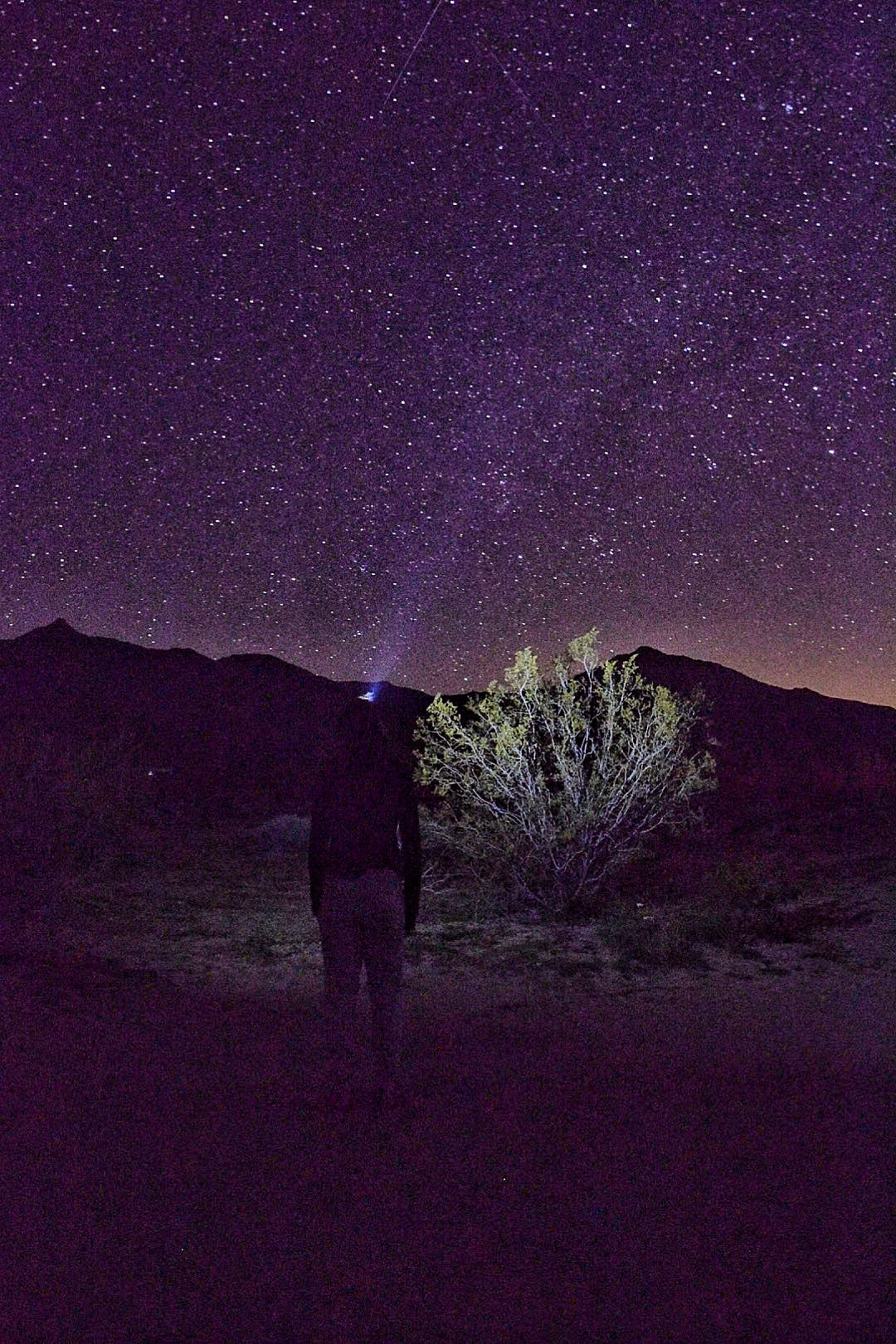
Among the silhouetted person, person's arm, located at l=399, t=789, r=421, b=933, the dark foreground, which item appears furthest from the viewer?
person's arm, located at l=399, t=789, r=421, b=933

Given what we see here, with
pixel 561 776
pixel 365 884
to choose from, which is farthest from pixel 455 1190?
pixel 561 776

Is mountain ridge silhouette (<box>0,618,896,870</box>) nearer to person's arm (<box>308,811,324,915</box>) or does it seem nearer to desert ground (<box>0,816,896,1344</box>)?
desert ground (<box>0,816,896,1344</box>)

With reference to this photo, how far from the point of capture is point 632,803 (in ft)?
43.0

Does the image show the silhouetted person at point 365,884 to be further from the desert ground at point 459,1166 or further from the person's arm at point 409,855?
the desert ground at point 459,1166

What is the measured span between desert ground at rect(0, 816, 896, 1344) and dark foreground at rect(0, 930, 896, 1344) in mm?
14

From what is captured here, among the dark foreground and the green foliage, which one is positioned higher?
the green foliage

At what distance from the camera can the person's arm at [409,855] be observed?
15.9 ft

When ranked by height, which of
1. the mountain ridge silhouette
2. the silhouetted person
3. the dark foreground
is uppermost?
the mountain ridge silhouette

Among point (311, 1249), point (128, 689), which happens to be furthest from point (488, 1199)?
point (128, 689)

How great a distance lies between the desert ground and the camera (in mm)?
3109

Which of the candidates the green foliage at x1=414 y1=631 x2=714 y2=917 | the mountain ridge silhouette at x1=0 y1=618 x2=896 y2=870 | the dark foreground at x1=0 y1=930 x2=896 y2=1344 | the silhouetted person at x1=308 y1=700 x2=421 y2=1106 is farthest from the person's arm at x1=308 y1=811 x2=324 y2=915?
the mountain ridge silhouette at x1=0 y1=618 x2=896 y2=870

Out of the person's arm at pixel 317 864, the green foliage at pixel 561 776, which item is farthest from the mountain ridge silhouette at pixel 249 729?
the person's arm at pixel 317 864

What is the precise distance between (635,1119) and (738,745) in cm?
4539

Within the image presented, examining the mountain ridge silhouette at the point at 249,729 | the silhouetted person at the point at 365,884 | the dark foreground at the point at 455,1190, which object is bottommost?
the dark foreground at the point at 455,1190
